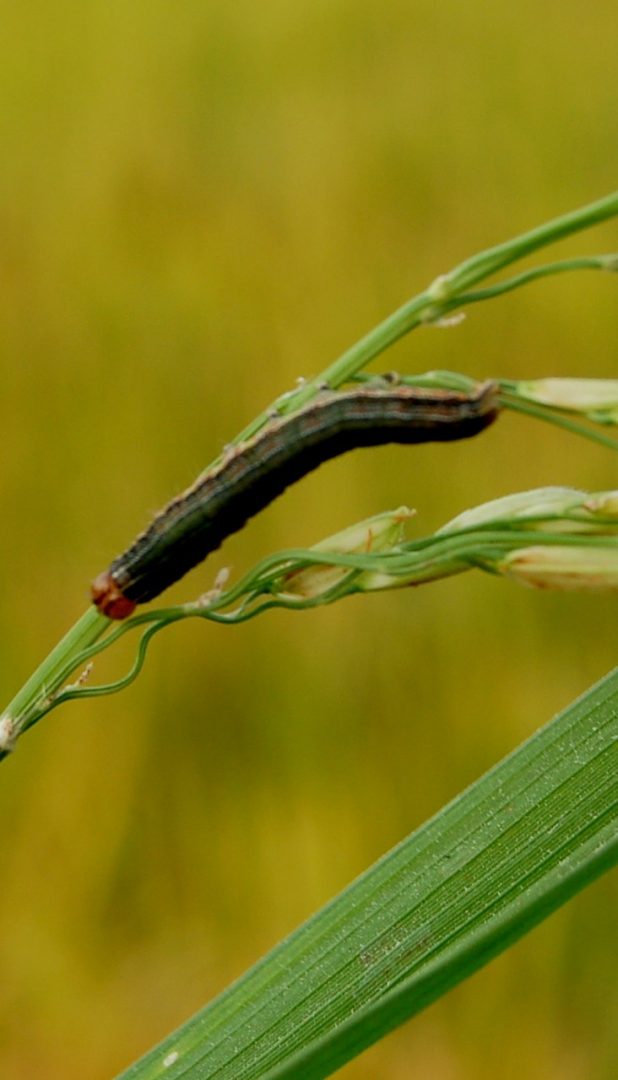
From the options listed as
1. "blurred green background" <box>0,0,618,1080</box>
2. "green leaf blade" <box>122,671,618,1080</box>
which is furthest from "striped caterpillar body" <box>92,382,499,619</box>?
"blurred green background" <box>0,0,618,1080</box>

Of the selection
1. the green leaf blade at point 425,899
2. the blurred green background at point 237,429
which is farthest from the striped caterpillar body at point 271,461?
the blurred green background at point 237,429

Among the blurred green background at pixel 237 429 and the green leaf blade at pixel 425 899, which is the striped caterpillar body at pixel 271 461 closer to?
the green leaf blade at pixel 425 899

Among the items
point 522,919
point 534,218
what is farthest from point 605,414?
point 534,218

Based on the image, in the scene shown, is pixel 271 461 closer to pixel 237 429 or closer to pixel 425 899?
pixel 425 899

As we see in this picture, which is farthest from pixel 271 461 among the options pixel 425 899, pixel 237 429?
pixel 237 429

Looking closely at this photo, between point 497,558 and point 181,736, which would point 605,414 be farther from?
point 181,736
